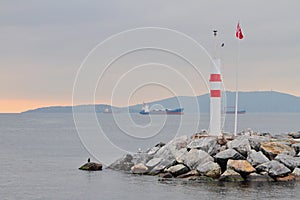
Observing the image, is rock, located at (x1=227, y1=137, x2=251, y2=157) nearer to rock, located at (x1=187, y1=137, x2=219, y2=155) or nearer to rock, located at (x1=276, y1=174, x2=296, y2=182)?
rock, located at (x1=187, y1=137, x2=219, y2=155)

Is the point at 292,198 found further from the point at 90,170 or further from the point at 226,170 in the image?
the point at 90,170

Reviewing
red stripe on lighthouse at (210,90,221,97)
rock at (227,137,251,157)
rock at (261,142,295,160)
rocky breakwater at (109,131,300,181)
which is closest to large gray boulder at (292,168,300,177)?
rocky breakwater at (109,131,300,181)

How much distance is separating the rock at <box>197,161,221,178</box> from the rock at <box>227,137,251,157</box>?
156 centimetres

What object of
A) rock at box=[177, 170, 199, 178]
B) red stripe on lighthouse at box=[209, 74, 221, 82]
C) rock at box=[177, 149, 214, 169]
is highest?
red stripe on lighthouse at box=[209, 74, 221, 82]

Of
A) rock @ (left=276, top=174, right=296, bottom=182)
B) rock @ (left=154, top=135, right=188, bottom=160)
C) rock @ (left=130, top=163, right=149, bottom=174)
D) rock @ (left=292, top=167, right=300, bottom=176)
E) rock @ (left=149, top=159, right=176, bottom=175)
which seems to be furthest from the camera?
rock @ (left=154, top=135, right=188, bottom=160)

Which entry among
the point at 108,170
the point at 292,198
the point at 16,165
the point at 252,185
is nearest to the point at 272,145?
the point at 252,185

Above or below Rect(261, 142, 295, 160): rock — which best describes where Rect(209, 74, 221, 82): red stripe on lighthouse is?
above

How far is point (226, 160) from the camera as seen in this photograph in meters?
28.3

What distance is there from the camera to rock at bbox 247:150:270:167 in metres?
28.0

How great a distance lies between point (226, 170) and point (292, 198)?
507 cm

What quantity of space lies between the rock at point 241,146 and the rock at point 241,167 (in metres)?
0.97

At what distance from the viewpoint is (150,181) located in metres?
28.0

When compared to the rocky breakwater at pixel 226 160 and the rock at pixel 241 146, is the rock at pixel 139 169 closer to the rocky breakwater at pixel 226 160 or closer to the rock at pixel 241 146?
the rocky breakwater at pixel 226 160

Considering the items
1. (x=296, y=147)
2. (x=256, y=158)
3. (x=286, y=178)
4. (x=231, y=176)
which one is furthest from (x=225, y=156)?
(x=296, y=147)
